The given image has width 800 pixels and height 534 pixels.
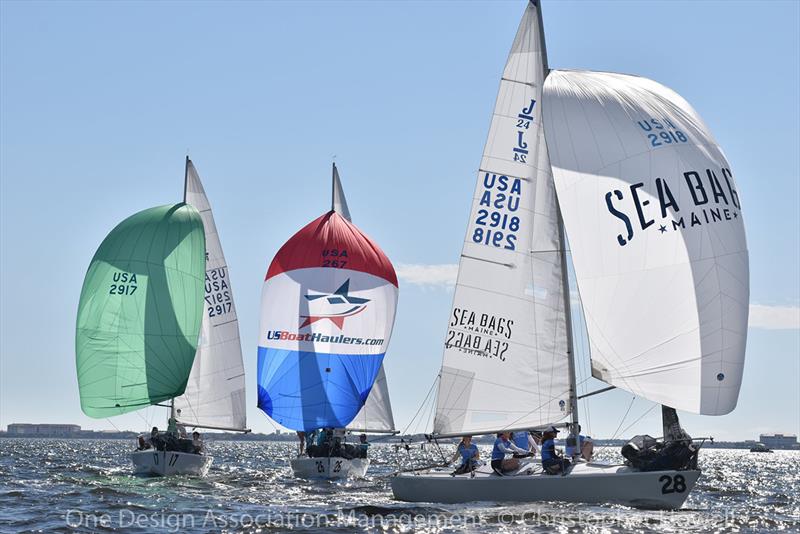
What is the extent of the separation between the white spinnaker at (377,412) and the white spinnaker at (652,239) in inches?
704

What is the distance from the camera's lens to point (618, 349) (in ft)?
73.9

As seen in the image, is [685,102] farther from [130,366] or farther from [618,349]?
[130,366]

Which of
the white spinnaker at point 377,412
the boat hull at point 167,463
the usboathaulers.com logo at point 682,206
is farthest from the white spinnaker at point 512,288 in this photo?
the white spinnaker at point 377,412

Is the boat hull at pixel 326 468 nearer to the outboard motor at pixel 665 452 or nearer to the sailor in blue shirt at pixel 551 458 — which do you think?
the sailor in blue shirt at pixel 551 458

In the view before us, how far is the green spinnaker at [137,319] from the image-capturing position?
36.3 metres

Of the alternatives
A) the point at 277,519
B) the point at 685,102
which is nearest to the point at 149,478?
the point at 277,519

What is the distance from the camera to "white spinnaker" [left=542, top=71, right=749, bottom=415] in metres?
22.0

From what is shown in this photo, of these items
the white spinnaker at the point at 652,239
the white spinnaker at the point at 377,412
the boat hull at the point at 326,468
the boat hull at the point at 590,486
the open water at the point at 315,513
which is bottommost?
the open water at the point at 315,513

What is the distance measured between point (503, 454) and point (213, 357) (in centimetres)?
2000

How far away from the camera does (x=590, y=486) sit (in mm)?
21781

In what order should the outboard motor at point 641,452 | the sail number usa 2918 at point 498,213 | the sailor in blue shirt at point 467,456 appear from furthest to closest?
the sail number usa 2918 at point 498,213 → the sailor in blue shirt at point 467,456 → the outboard motor at point 641,452

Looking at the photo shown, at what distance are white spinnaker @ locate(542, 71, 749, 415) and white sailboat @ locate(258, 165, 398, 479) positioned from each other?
14.2m

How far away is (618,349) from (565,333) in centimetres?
198

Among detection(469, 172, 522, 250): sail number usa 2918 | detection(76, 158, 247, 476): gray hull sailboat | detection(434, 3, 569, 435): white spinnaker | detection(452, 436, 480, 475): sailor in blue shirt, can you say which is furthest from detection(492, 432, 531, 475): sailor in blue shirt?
detection(76, 158, 247, 476): gray hull sailboat
